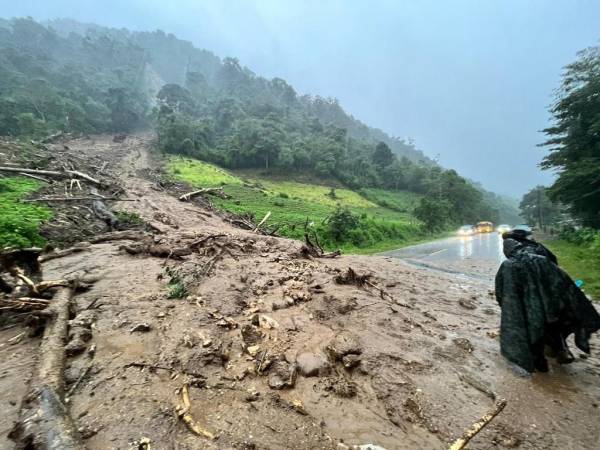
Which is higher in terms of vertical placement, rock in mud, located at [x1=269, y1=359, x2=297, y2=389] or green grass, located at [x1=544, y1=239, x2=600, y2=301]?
green grass, located at [x1=544, y1=239, x2=600, y2=301]

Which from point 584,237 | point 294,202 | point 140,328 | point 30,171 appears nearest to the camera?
point 140,328

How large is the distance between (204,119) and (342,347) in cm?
6973

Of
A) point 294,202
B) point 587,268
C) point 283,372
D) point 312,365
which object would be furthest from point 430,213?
point 283,372

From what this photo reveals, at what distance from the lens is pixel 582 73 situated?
19.0 meters

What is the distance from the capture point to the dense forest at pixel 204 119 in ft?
158

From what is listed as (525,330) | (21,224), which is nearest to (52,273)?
(21,224)

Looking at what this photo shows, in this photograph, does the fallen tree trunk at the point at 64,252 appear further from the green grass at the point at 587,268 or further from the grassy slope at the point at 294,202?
the green grass at the point at 587,268

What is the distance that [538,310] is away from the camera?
13.8 feet

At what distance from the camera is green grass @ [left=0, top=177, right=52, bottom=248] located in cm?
784

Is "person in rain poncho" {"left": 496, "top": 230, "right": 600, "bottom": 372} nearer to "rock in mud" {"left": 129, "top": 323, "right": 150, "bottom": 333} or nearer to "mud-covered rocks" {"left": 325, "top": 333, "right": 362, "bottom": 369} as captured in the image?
"mud-covered rocks" {"left": 325, "top": 333, "right": 362, "bottom": 369}

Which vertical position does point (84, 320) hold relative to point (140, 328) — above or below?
above

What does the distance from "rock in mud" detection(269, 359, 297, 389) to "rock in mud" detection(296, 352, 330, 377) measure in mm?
120

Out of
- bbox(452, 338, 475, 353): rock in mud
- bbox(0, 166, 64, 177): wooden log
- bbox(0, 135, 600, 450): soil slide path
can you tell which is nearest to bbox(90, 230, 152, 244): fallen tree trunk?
bbox(0, 135, 600, 450): soil slide path

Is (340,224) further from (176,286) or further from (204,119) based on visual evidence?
(204,119)
